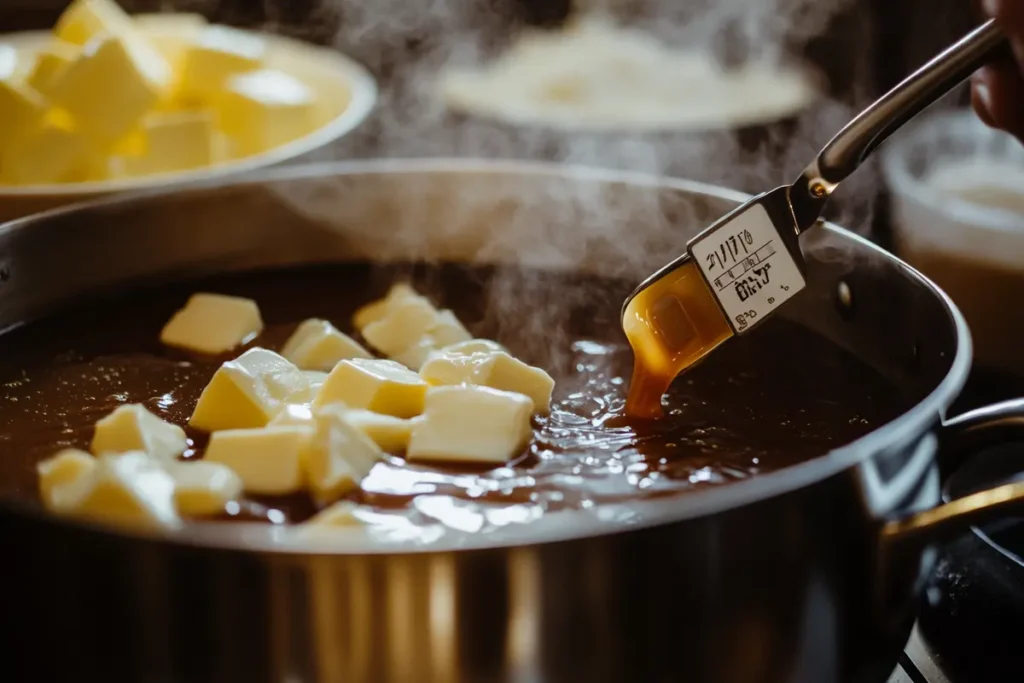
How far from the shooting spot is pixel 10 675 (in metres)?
0.81

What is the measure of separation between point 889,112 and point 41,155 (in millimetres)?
1218

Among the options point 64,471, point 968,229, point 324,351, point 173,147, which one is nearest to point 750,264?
point 324,351

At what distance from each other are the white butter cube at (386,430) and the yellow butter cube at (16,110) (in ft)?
3.03

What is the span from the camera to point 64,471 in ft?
3.16

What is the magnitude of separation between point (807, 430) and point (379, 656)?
589mm

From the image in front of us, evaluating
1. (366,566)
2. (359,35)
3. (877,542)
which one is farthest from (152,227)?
(359,35)

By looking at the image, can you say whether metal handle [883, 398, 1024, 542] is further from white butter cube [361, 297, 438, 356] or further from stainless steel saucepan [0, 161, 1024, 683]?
white butter cube [361, 297, 438, 356]

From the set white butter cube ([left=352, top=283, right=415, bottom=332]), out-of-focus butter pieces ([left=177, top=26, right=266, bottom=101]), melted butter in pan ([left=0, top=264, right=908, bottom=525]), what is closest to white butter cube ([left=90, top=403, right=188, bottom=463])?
melted butter in pan ([left=0, top=264, right=908, bottom=525])

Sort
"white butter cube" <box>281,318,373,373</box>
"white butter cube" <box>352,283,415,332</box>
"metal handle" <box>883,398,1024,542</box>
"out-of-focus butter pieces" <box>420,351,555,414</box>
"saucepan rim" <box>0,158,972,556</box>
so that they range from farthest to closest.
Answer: "white butter cube" <box>352,283,415,332</box> → "white butter cube" <box>281,318,373,373</box> → "out-of-focus butter pieces" <box>420,351,555,414</box> → "metal handle" <box>883,398,1024,542</box> → "saucepan rim" <box>0,158,972,556</box>

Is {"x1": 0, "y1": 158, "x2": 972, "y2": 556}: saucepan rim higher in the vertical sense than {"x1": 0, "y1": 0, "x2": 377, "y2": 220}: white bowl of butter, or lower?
lower

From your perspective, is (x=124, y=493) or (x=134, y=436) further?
(x=134, y=436)

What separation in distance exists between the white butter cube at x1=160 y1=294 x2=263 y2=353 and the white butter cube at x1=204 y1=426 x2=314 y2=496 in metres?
0.35

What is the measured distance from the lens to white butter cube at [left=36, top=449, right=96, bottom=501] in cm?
96

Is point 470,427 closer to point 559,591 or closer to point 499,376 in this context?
point 499,376
